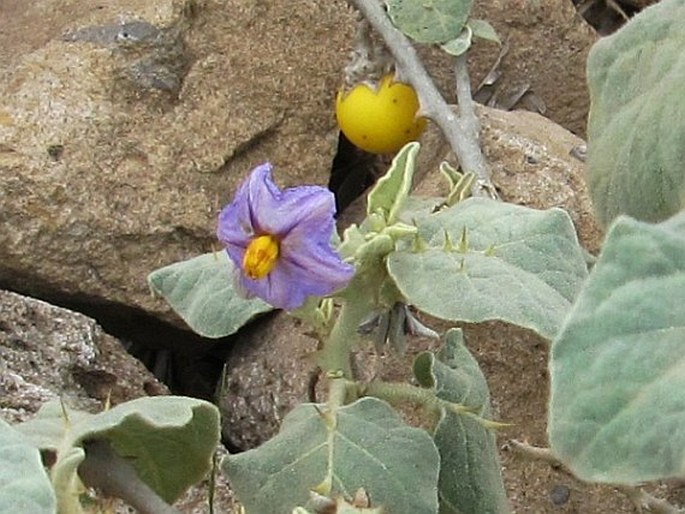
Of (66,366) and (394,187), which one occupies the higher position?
(394,187)

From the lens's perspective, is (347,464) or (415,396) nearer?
(347,464)

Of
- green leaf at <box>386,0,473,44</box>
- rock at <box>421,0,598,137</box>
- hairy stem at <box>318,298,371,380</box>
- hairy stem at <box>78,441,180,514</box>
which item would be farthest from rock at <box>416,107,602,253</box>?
hairy stem at <box>78,441,180,514</box>

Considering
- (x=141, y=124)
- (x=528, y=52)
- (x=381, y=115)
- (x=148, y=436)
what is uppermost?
(x=148, y=436)

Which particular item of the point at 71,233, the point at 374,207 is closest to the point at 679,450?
the point at 374,207

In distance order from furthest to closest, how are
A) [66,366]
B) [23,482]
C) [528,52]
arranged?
1. [528,52]
2. [66,366]
3. [23,482]

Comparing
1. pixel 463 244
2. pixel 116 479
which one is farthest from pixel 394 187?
pixel 116 479

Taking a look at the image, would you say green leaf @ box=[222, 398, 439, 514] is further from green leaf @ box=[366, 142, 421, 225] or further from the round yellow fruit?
the round yellow fruit

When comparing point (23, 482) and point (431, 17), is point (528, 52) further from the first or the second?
point (23, 482)
